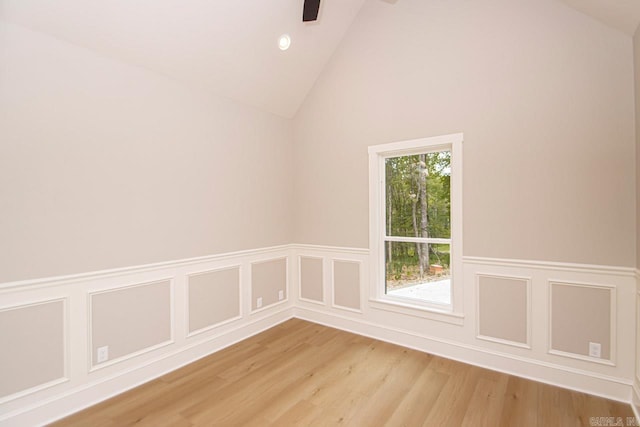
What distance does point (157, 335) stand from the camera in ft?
→ 9.21

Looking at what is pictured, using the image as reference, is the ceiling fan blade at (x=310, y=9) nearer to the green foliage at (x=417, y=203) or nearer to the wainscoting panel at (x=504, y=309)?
the green foliage at (x=417, y=203)

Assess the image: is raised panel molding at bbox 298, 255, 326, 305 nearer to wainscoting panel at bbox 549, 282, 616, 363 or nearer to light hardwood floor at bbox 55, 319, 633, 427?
light hardwood floor at bbox 55, 319, 633, 427

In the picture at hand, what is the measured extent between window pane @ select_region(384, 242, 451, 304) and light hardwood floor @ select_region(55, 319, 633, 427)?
64 cm

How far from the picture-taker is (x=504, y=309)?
9.36 ft

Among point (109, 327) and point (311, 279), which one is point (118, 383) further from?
point (311, 279)

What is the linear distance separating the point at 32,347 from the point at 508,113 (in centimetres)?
409

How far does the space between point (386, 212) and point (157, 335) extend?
8.67 ft

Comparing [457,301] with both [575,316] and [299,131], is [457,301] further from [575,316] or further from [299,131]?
[299,131]

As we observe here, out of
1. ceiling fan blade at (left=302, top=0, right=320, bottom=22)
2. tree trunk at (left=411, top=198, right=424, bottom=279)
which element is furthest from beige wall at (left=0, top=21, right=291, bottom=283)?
tree trunk at (left=411, top=198, right=424, bottom=279)

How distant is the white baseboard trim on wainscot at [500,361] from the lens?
7.98 feet

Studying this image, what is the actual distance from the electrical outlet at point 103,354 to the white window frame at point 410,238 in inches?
101

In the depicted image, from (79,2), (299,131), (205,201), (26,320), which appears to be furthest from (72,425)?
(299,131)

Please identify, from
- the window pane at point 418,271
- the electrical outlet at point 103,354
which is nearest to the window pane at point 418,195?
the window pane at point 418,271

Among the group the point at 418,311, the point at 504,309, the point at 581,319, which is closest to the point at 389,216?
the point at 418,311
